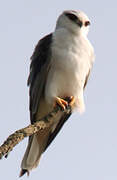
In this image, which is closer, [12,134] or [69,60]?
[12,134]

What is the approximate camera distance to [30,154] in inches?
257

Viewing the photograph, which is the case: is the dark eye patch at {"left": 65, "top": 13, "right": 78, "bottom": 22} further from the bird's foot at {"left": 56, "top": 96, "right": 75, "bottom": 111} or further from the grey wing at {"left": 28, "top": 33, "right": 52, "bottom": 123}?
the bird's foot at {"left": 56, "top": 96, "right": 75, "bottom": 111}

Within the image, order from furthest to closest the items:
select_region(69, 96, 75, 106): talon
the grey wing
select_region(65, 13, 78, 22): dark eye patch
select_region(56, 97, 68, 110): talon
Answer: select_region(65, 13, 78, 22): dark eye patch → the grey wing → select_region(69, 96, 75, 106): talon → select_region(56, 97, 68, 110): talon

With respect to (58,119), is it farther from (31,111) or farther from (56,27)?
(56,27)

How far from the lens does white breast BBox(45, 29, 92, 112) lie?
633 centimetres

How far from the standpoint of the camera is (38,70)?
6.76 meters

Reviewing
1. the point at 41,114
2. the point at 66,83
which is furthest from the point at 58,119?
the point at 66,83

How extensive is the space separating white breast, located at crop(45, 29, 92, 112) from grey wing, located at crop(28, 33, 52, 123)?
4.5 inches

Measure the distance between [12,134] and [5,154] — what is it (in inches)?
15.4

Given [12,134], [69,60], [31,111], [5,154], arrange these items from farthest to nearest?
[31,111], [69,60], [12,134], [5,154]

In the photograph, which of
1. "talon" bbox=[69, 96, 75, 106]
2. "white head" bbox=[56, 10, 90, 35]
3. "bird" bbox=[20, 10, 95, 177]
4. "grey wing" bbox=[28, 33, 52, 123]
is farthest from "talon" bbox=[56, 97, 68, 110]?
"white head" bbox=[56, 10, 90, 35]

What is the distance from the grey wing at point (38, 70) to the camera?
6.61 meters

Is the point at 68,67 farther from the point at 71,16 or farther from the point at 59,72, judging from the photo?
the point at 71,16

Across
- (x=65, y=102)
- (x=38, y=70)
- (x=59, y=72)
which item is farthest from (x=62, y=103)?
(x=38, y=70)
